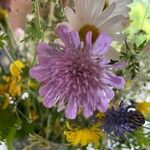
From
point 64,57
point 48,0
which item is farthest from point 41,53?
point 48,0

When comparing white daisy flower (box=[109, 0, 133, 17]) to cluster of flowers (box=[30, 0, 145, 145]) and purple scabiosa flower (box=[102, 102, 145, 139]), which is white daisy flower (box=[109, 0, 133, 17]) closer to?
cluster of flowers (box=[30, 0, 145, 145])

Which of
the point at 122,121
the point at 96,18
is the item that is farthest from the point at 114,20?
the point at 122,121

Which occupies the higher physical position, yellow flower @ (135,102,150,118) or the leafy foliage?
the leafy foliage

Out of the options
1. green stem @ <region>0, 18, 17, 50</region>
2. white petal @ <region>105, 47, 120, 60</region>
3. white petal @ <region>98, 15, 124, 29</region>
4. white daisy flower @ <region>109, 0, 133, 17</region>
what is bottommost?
white petal @ <region>105, 47, 120, 60</region>

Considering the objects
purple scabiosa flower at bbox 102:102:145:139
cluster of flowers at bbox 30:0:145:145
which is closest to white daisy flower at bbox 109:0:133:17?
cluster of flowers at bbox 30:0:145:145

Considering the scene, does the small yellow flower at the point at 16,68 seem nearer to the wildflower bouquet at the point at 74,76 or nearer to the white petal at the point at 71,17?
the wildflower bouquet at the point at 74,76

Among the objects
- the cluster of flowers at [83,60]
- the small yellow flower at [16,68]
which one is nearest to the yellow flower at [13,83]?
the small yellow flower at [16,68]

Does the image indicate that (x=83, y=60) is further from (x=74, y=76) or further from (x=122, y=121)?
(x=122, y=121)

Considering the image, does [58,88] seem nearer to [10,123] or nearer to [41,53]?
[41,53]

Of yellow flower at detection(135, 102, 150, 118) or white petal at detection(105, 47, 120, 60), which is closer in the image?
white petal at detection(105, 47, 120, 60)
